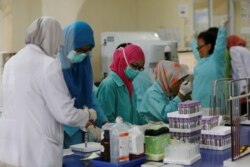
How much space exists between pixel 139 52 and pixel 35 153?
128cm

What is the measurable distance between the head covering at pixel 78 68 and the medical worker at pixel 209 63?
3.89 feet

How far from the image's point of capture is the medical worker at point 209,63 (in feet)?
11.4

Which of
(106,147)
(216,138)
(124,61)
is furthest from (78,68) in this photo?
(216,138)

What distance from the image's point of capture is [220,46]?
3494mm

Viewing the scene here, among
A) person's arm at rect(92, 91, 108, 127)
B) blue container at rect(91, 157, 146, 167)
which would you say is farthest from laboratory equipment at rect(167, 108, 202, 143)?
person's arm at rect(92, 91, 108, 127)

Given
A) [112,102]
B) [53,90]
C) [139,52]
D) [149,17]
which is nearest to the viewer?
[53,90]

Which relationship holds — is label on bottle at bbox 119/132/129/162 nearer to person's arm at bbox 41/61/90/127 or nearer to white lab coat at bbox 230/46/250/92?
person's arm at bbox 41/61/90/127

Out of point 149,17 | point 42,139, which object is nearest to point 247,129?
point 42,139

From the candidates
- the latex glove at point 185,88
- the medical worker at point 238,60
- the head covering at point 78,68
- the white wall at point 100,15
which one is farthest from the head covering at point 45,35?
the medical worker at point 238,60

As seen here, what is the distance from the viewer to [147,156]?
185 centimetres

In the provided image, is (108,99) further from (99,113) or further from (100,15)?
(100,15)

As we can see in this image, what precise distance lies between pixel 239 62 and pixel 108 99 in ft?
5.82

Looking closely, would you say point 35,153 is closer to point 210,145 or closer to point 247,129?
point 210,145

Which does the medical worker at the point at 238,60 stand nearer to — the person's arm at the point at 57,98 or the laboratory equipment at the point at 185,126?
the laboratory equipment at the point at 185,126
